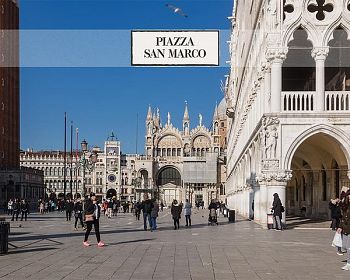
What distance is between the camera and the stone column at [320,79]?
29.1m

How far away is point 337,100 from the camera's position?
29.4 meters

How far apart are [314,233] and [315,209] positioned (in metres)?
13.2

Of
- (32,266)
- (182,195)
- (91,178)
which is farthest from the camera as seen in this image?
(91,178)

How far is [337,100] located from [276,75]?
2.93 metres

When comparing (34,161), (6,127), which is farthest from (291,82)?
(34,161)

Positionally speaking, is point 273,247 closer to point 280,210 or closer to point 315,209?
point 280,210

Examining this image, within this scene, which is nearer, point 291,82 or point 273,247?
point 273,247

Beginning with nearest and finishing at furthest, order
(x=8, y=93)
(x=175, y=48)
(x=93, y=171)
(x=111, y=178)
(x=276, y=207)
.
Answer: (x=175, y=48) → (x=276, y=207) → (x=8, y=93) → (x=93, y=171) → (x=111, y=178)

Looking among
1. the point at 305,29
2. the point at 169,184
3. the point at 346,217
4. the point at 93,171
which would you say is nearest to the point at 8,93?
the point at 169,184

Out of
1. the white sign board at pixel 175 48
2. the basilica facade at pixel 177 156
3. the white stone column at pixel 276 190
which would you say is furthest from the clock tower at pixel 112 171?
the white sign board at pixel 175 48

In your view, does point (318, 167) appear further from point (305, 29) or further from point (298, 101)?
point (305, 29)

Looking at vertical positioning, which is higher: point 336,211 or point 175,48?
point 175,48

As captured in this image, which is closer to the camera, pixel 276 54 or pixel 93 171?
pixel 276 54

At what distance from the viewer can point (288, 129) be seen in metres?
29.2
